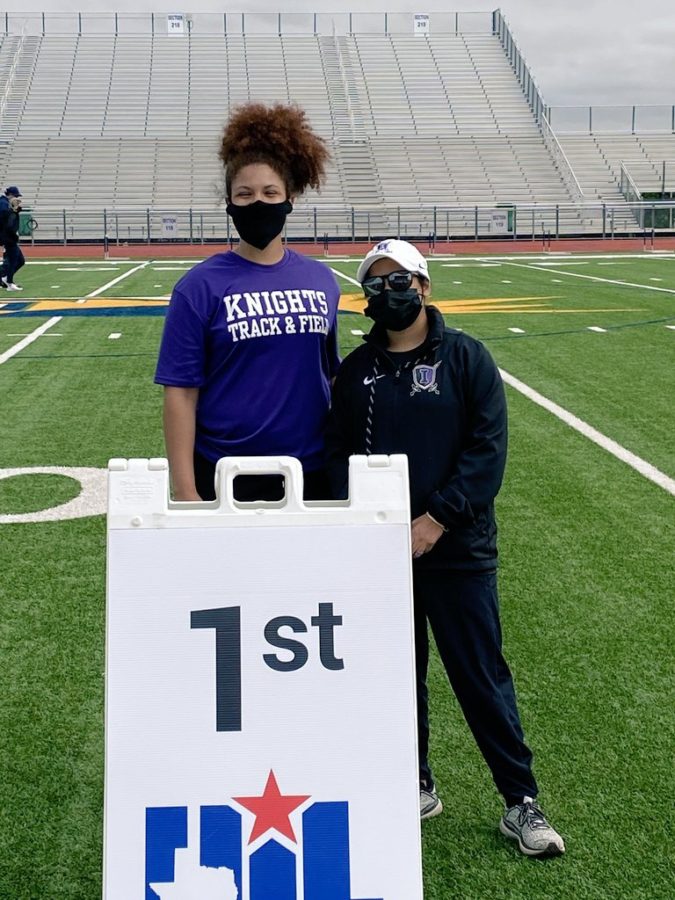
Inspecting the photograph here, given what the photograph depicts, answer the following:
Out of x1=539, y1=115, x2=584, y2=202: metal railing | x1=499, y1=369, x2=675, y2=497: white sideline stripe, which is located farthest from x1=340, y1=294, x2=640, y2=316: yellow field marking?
x1=539, y1=115, x2=584, y2=202: metal railing

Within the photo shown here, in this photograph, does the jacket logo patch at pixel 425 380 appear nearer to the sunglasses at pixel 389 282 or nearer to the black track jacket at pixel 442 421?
the black track jacket at pixel 442 421

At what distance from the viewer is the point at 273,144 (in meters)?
2.97

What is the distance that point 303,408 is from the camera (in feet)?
9.95

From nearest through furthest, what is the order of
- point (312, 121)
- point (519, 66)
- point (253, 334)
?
point (253, 334) < point (312, 121) < point (519, 66)

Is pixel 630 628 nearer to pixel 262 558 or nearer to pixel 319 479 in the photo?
pixel 319 479

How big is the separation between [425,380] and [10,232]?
20.0m

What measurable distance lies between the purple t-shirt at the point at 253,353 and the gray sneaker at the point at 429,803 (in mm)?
939

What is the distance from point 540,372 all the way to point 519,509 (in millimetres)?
5010

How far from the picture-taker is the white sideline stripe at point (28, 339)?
508 inches

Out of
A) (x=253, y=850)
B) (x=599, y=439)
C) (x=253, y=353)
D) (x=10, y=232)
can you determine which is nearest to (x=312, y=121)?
(x=10, y=232)

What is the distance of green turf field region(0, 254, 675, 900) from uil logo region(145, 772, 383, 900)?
117mm

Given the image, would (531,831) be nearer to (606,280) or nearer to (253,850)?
(253,850)

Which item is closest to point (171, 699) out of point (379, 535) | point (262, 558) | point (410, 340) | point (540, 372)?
point (262, 558)

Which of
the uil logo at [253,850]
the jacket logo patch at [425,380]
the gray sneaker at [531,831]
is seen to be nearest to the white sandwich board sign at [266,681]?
the uil logo at [253,850]
